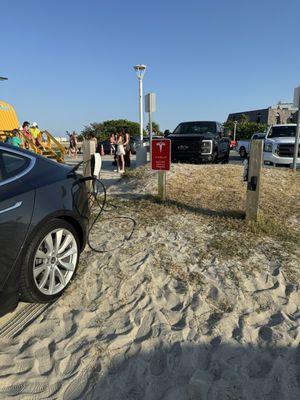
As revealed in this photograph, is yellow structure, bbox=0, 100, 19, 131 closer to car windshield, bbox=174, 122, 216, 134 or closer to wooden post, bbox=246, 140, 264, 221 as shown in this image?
car windshield, bbox=174, 122, 216, 134

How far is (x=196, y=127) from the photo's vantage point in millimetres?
13438

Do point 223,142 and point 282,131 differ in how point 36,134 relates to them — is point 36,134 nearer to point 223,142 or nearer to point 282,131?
point 223,142

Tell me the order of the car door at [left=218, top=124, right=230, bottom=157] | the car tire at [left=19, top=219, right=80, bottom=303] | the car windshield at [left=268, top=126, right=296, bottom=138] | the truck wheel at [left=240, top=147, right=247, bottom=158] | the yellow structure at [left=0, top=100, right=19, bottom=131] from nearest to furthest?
1. the car tire at [left=19, top=219, right=80, bottom=303]
2. the car door at [left=218, top=124, right=230, bottom=157]
3. the car windshield at [left=268, top=126, right=296, bottom=138]
4. the yellow structure at [left=0, top=100, right=19, bottom=131]
5. the truck wheel at [left=240, top=147, right=247, bottom=158]

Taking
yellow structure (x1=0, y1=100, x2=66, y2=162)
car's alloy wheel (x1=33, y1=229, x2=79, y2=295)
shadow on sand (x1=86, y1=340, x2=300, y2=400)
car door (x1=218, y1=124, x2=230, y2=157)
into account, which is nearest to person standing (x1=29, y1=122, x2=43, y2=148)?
yellow structure (x1=0, y1=100, x2=66, y2=162)

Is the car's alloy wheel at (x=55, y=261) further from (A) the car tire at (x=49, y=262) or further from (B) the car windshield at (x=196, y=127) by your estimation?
(B) the car windshield at (x=196, y=127)

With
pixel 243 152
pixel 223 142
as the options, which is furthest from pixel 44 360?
pixel 243 152

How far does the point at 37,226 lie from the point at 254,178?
3.44 metres

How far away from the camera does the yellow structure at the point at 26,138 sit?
597 inches

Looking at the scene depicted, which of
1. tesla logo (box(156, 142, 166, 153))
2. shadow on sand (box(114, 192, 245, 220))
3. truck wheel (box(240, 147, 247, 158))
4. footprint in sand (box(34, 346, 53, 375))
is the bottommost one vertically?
truck wheel (box(240, 147, 247, 158))

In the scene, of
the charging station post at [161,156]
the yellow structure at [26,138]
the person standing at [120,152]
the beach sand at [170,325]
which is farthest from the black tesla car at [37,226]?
the yellow structure at [26,138]

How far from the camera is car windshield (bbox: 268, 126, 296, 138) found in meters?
14.1

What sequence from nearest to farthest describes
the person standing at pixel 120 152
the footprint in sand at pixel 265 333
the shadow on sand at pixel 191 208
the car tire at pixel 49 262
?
the footprint in sand at pixel 265 333 → the car tire at pixel 49 262 → the shadow on sand at pixel 191 208 → the person standing at pixel 120 152

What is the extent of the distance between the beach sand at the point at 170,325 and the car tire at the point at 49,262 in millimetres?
179

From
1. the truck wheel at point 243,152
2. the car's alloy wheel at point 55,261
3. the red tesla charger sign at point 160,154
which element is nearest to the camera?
the car's alloy wheel at point 55,261
